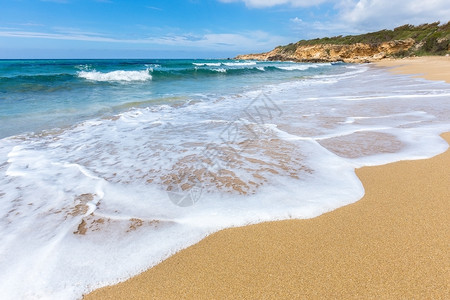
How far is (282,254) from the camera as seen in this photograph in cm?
173

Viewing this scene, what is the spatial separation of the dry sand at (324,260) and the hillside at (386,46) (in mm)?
44432

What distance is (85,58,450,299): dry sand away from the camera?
145 centimetres

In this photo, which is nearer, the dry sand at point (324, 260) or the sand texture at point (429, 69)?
the dry sand at point (324, 260)

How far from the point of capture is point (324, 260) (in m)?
1.65

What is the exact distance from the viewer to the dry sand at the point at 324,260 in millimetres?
1450

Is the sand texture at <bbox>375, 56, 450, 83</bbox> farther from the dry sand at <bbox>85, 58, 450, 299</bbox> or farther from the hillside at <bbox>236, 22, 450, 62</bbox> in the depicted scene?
the hillside at <bbox>236, 22, 450, 62</bbox>

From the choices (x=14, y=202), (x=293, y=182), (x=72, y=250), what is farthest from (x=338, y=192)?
(x=14, y=202)

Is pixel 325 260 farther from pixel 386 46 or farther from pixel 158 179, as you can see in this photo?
pixel 386 46

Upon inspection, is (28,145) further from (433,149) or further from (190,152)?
(433,149)

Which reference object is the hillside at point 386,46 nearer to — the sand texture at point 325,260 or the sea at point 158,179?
the sea at point 158,179

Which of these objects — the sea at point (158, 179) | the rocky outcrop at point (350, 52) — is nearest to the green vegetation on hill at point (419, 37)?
the rocky outcrop at point (350, 52)

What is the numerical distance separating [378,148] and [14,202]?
429 centimetres

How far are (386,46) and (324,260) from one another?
2419 inches

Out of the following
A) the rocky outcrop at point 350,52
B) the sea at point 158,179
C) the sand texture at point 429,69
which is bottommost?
the sea at point 158,179
